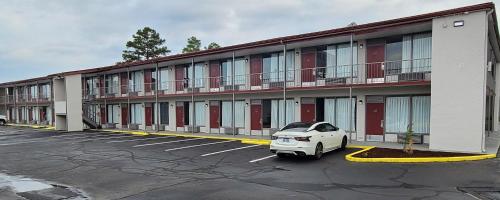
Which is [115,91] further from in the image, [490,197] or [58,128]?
[490,197]

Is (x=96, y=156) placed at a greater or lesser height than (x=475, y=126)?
lesser

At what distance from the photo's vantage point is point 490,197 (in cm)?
731

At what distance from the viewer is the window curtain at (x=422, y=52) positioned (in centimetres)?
1555

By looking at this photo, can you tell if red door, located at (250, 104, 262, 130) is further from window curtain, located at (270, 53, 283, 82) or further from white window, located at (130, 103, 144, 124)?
→ white window, located at (130, 103, 144, 124)

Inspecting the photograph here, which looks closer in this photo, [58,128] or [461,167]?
[461,167]

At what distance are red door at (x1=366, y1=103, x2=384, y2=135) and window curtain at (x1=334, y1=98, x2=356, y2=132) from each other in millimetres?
743

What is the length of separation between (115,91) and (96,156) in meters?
18.1

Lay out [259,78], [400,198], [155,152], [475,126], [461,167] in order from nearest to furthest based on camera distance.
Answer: [400,198] < [461,167] < [475,126] < [155,152] < [259,78]

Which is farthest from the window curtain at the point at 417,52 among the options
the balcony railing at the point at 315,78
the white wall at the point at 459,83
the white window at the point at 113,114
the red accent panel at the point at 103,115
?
the red accent panel at the point at 103,115

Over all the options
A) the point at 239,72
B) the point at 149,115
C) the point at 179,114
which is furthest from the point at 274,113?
the point at 149,115

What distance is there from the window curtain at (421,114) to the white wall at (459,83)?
8.05 feet

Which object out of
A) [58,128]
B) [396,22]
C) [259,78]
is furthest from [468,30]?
[58,128]

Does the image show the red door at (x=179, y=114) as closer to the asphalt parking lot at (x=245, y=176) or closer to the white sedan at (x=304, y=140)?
the asphalt parking lot at (x=245, y=176)

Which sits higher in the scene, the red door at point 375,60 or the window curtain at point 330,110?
the red door at point 375,60
